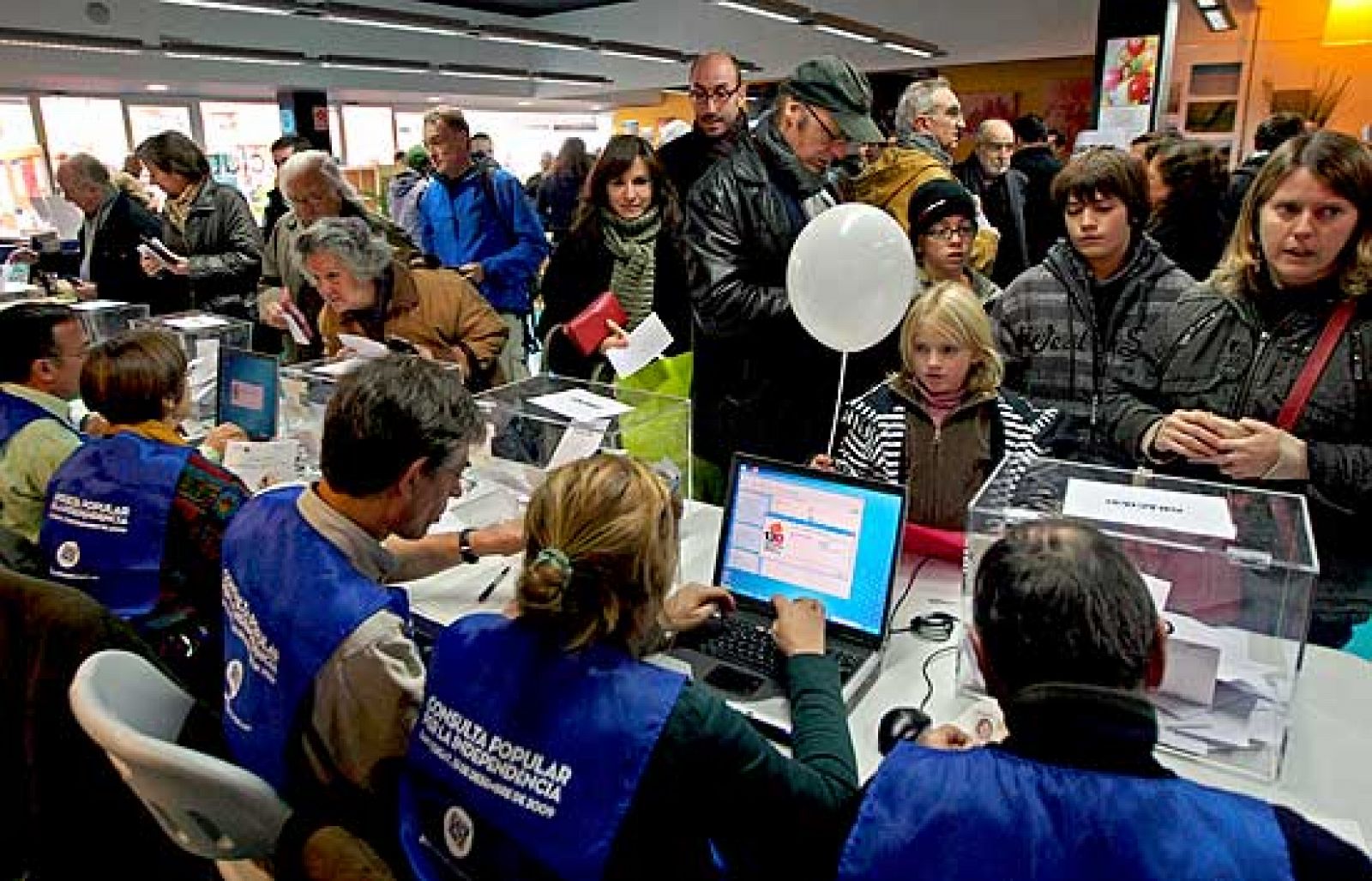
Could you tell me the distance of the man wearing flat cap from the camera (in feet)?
7.72

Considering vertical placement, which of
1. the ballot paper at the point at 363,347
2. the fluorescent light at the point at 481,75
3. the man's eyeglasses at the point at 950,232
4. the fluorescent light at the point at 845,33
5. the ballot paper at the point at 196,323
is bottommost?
the ballot paper at the point at 196,323

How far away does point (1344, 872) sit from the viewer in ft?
2.48

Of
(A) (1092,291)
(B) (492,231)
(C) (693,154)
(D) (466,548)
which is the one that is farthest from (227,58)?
(A) (1092,291)

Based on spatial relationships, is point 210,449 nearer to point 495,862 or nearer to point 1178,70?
point 495,862

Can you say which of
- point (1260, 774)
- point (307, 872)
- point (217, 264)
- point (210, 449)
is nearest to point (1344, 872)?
point (1260, 774)

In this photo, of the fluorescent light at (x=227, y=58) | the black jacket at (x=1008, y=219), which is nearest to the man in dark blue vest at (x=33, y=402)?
the black jacket at (x=1008, y=219)

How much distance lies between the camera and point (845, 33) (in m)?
10.3

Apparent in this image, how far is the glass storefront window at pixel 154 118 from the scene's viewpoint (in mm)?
10469

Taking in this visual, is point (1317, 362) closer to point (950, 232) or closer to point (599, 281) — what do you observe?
point (950, 232)

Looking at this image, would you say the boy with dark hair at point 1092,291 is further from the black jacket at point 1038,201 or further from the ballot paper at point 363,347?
the black jacket at point 1038,201

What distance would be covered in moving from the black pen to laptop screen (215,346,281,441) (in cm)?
104

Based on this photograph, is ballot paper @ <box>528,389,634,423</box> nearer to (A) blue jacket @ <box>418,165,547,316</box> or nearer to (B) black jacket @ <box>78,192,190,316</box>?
(A) blue jacket @ <box>418,165,547,316</box>

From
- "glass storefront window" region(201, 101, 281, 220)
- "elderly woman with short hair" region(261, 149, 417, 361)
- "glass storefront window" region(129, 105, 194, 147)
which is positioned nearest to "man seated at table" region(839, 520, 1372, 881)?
"elderly woman with short hair" region(261, 149, 417, 361)

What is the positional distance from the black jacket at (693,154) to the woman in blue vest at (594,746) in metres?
2.50
